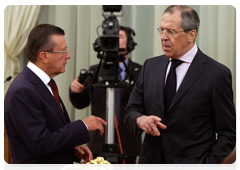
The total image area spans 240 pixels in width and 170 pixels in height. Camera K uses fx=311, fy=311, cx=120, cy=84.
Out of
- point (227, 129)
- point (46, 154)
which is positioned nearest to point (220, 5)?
point (227, 129)

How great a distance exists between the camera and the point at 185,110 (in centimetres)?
138

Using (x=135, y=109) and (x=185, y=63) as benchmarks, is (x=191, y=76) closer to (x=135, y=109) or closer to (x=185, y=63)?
(x=185, y=63)

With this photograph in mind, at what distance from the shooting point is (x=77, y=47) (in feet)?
10.5

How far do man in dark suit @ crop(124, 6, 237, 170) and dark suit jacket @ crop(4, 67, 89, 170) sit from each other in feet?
1.04

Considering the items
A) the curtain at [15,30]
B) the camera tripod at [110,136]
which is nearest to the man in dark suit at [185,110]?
the camera tripod at [110,136]

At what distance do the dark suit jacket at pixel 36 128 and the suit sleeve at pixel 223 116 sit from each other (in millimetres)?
578

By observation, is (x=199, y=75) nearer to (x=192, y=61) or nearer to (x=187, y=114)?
(x=192, y=61)

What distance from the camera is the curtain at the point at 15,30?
3.12 meters

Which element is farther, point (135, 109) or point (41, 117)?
point (135, 109)

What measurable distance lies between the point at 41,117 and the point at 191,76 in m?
0.69

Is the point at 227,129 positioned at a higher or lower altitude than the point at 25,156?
higher

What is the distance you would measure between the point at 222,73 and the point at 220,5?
5.27 ft

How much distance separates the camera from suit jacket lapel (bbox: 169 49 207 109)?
4.58ft

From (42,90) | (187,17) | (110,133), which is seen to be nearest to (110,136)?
(110,133)
